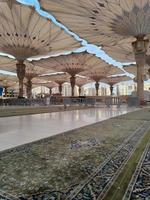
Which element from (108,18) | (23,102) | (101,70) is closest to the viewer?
(108,18)

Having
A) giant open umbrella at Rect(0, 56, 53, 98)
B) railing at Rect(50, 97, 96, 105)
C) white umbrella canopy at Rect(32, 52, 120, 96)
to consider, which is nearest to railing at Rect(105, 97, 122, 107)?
railing at Rect(50, 97, 96, 105)

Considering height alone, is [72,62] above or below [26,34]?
below

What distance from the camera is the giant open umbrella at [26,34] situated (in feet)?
56.2

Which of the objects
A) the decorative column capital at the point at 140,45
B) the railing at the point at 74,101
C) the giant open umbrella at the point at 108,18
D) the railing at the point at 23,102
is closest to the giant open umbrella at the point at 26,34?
the giant open umbrella at the point at 108,18

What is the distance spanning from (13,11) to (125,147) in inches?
646

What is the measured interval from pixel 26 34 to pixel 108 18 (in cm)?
772

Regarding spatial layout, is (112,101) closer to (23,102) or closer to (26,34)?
(23,102)

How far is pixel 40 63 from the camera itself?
32.2 metres

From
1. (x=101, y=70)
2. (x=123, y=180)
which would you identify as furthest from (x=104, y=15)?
(x=101, y=70)

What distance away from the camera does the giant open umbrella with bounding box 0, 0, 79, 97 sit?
674 inches

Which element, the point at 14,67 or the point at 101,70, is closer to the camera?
the point at 14,67

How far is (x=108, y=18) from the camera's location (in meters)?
16.8

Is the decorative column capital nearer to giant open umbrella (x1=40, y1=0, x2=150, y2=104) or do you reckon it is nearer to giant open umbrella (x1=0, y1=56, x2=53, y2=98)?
giant open umbrella (x1=40, y1=0, x2=150, y2=104)

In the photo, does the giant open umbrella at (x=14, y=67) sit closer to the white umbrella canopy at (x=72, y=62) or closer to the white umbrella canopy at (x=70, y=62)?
the white umbrella canopy at (x=70, y=62)
